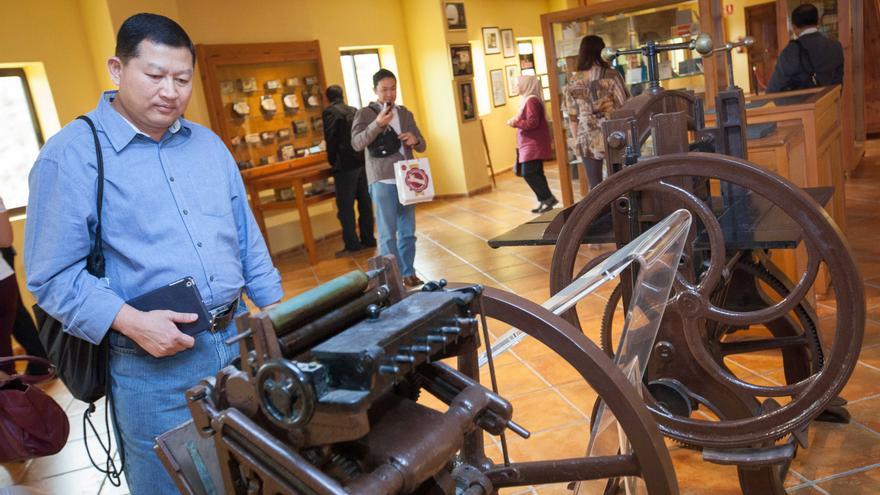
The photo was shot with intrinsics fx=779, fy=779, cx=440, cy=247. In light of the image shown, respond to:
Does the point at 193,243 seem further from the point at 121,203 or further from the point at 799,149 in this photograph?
the point at 799,149

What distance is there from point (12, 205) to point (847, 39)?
8.37 meters

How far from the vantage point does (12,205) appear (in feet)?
21.4

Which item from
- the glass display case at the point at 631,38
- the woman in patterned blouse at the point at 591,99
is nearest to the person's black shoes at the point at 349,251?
the glass display case at the point at 631,38

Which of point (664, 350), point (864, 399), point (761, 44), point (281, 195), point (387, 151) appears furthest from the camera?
point (761, 44)

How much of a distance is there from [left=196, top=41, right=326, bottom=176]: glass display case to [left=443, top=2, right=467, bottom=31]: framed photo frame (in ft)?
7.65

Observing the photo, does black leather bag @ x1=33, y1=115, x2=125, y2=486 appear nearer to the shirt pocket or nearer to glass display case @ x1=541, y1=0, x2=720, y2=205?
the shirt pocket

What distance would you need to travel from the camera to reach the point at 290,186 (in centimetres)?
827

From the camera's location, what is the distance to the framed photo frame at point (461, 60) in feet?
35.3

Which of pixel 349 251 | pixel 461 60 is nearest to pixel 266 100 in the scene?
pixel 349 251

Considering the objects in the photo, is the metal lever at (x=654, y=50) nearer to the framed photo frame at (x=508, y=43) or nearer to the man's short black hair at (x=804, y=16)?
the man's short black hair at (x=804, y=16)

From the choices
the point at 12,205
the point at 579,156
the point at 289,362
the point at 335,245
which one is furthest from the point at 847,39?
the point at 289,362

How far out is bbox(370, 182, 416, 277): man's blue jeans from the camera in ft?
18.8

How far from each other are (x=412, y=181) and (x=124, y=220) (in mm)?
3893

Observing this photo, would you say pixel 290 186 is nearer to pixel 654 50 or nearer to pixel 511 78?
pixel 654 50
